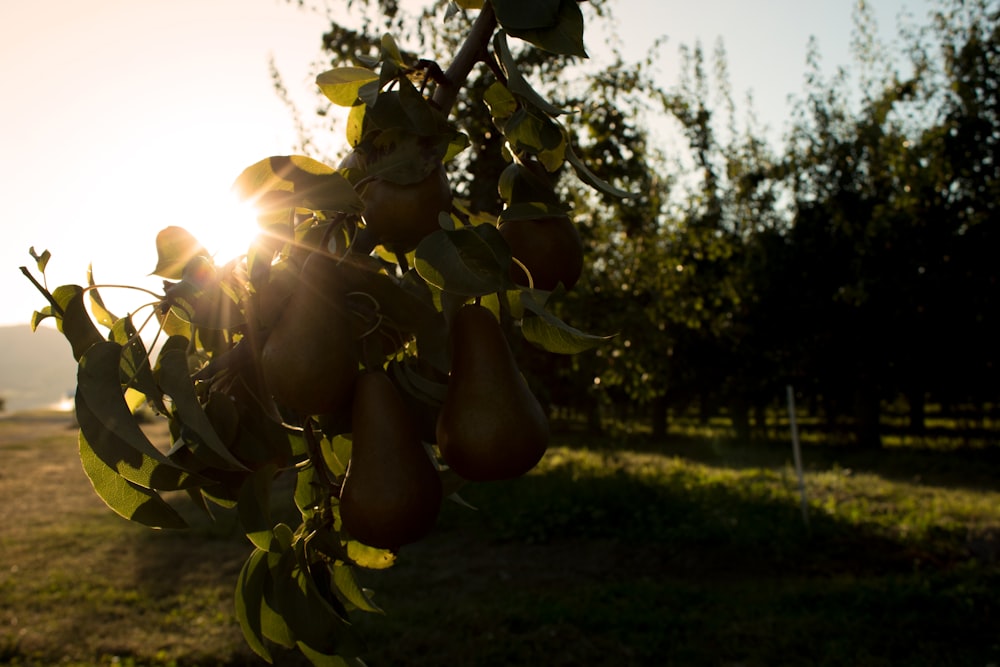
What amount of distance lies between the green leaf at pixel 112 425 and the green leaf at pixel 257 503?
70mm

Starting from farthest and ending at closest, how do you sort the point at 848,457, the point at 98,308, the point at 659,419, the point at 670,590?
the point at 659,419, the point at 848,457, the point at 670,590, the point at 98,308

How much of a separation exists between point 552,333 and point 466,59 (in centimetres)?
30

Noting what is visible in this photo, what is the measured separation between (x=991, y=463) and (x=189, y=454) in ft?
49.6

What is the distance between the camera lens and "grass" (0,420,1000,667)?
15.9 ft

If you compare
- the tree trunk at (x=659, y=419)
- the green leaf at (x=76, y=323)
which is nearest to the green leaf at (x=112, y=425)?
the green leaf at (x=76, y=323)

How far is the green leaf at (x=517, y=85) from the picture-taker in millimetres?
779

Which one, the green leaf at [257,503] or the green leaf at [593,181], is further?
the green leaf at [593,181]

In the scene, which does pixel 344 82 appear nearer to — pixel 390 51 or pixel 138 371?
pixel 390 51

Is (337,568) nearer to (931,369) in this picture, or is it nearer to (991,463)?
(991,463)

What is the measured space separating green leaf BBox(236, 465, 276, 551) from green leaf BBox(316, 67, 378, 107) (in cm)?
39

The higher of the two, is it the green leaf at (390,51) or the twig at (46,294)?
the green leaf at (390,51)

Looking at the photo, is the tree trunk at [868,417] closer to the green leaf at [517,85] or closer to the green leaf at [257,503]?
the green leaf at [517,85]

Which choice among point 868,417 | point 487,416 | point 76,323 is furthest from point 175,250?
point 868,417

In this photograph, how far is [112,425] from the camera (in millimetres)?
652
